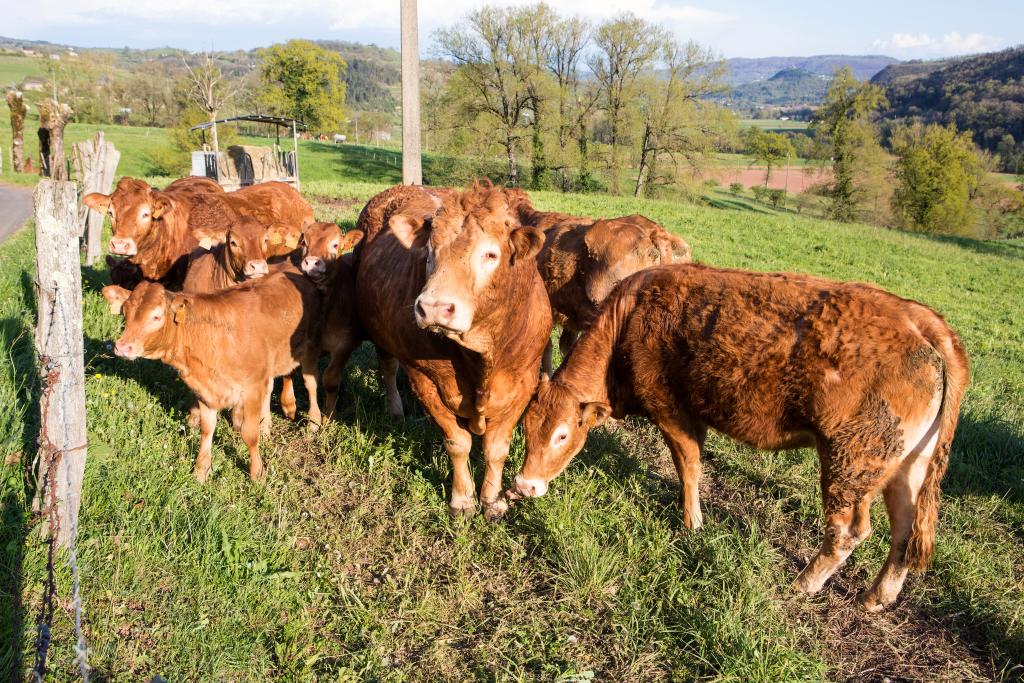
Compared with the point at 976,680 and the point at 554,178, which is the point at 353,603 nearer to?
the point at 976,680

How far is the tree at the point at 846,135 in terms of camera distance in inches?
1916

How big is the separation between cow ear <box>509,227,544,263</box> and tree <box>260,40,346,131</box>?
242 feet

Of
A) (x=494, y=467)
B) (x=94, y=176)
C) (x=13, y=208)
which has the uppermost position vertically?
(x=94, y=176)

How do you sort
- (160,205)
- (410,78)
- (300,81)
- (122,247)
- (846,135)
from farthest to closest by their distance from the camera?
(300,81), (846,135), (410,78), (160,205), (122,247)

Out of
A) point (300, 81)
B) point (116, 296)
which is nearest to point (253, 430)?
point (116, 296)

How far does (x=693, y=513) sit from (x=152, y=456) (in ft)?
13.3

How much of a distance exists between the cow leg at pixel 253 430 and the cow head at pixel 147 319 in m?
0.76

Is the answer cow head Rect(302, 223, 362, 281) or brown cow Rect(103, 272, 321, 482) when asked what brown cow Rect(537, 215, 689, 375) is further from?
brown cow Rect(103, 272, 321, 482)

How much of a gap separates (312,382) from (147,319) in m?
1.83

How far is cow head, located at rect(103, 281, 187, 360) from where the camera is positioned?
4586mm

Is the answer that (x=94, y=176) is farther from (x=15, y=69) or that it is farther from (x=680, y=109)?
(x=15, y=69)

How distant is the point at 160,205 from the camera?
739 cm

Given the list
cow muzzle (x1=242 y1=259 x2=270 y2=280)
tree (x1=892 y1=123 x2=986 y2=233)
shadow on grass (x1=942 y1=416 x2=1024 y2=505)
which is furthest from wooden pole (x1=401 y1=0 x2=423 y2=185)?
tree (x1=892 y1=123 x2=986 y2=233)

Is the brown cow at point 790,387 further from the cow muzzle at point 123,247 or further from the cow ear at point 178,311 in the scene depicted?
the cow muzzle at point 123,247
